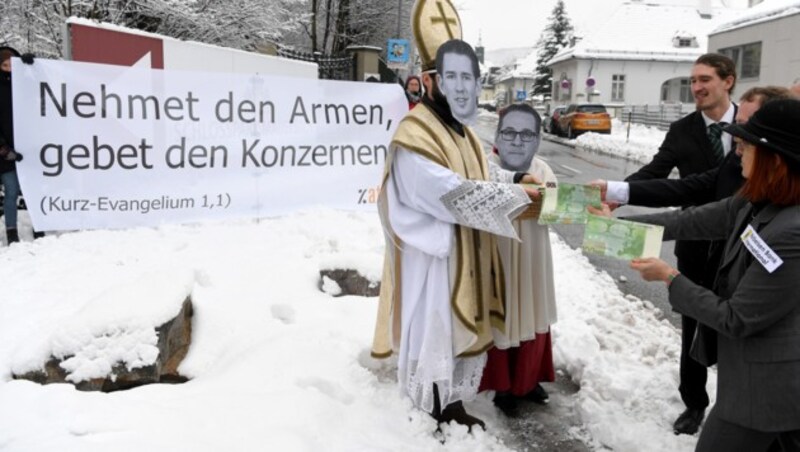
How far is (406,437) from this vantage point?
3.12 m

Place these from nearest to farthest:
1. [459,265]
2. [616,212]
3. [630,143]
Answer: [459,265], [616,212], [630,143]

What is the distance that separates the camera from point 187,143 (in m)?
6.60

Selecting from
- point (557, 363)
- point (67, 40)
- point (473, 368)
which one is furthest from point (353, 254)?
point (67, 40)

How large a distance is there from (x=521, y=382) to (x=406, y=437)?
0.80 meters

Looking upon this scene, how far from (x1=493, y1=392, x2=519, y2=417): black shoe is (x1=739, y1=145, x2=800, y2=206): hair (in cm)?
202

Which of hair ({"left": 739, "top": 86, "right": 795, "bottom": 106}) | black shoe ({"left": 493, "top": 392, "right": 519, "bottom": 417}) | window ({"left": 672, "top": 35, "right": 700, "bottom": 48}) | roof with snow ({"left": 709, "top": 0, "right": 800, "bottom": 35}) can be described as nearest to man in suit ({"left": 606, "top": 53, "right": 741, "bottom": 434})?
hair ({"left": 739, "top": 86, "right": 795, "bottom": 106})

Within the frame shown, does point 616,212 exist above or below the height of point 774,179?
below

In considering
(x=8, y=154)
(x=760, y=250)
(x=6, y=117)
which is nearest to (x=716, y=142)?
(x=760, y=250)

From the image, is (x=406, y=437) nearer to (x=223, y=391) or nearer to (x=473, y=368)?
(x=473, y=368)

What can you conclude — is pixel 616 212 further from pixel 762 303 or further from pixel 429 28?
pixel 762 303

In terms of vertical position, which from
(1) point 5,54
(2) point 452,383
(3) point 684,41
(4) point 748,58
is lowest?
(2) point 452,383

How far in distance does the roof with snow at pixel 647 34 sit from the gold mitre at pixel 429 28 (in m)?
42.1

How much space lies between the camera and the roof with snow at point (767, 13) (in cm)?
2460

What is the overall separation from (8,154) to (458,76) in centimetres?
475
